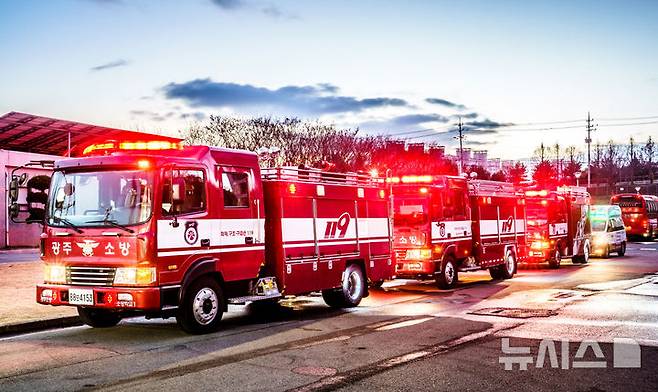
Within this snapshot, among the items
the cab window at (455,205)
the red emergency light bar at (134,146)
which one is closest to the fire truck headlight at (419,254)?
the cab window at (455,205)

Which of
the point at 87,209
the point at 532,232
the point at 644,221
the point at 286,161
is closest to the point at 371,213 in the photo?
the point at 87,209

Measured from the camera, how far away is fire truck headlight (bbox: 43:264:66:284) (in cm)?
1031

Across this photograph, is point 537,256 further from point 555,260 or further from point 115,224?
point 115,224

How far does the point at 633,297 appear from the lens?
601 inches

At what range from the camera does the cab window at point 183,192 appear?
10.0 metres

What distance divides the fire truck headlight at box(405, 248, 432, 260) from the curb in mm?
8802

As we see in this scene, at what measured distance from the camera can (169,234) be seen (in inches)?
394

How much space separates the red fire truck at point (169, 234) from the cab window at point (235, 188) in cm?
2

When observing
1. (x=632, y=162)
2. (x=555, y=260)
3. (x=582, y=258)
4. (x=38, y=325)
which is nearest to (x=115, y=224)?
(x=38, y=325)

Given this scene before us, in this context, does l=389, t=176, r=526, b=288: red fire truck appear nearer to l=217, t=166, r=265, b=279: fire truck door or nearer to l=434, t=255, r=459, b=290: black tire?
l=434, t=255, r=459, b=290: black tire

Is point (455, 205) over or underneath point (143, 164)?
underneath

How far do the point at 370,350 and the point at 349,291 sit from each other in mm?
5244

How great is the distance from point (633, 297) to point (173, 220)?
424 inches

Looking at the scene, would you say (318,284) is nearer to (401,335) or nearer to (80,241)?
(401,335)
